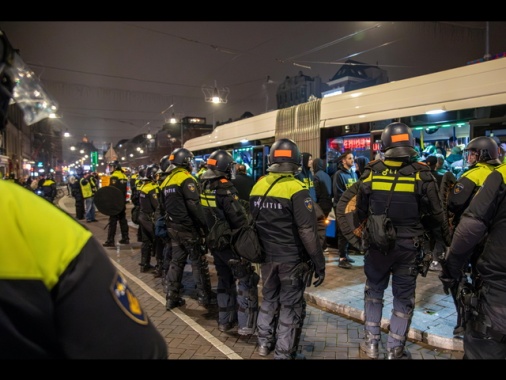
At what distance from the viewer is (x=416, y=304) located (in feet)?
17.0

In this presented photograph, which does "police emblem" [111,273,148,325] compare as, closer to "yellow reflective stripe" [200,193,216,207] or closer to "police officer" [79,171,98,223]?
"yellow reflective stripe" [200,193,216,207]

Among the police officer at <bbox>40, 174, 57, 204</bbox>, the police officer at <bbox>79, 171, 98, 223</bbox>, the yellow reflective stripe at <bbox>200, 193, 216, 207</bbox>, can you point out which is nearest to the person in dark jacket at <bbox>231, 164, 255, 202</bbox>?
the yellow reflective stripe at <bbox>200, 193, 216, 207</bbox>

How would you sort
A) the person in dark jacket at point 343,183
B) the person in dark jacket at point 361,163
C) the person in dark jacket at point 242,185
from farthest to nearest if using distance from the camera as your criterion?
the person in dark jacket at point 361,163
the person in dark jacket at point 343,183
the person in dark jacket at point 242,185

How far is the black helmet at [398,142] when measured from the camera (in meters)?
3.93

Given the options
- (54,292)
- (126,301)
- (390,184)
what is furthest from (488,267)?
(54,292)

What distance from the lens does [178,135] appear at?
73312 millimetres

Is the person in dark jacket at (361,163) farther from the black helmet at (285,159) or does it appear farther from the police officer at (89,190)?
the police officer at (89,190)

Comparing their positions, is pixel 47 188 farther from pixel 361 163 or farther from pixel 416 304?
pixel 416 304

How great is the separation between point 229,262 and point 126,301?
3.61 metres

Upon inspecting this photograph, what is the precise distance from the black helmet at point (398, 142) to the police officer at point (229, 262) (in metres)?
1.94

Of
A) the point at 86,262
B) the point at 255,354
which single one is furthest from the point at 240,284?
the point at 86,262

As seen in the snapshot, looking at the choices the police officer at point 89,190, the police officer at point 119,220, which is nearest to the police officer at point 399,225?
the police officer at point 119,220

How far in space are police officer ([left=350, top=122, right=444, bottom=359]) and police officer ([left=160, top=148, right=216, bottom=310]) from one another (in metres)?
2.68
